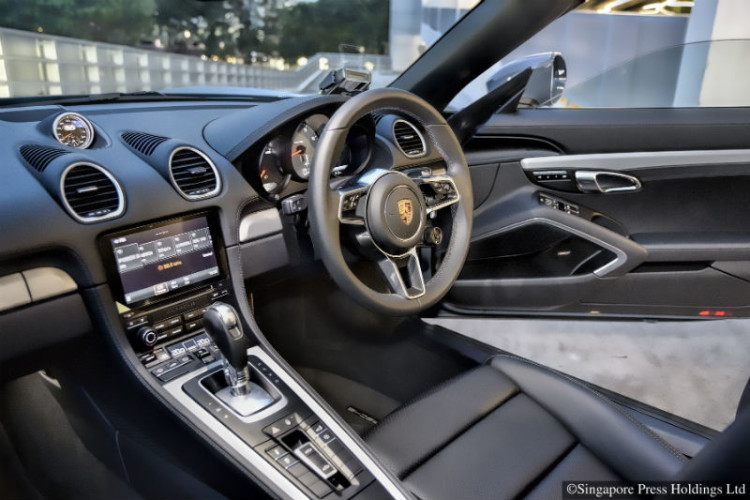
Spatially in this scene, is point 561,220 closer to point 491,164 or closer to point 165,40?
point 491,164

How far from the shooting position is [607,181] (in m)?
2.18

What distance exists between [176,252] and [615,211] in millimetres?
1607

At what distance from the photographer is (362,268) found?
1.72 m

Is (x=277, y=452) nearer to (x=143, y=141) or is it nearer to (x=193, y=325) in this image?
(x=193, y=325)

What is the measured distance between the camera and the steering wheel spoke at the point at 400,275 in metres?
1.42

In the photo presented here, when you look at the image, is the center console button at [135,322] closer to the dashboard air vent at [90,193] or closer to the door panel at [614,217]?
the dashboard air vent at [90,193]

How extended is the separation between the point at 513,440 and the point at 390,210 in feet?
1.87

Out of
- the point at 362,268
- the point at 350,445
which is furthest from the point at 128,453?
the point at 362,268

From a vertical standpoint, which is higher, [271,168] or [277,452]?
[271,168]

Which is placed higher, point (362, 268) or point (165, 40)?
point (165, 40)

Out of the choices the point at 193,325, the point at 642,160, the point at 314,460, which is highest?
the point at 642,160

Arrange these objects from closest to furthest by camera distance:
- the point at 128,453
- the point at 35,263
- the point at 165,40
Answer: the point at 35,263 → the point at 128,453 → the point at 165,40

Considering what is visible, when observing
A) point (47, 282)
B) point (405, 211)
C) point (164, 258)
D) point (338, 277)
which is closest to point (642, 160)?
point (405, 211)

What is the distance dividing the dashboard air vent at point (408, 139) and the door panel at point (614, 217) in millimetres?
518
